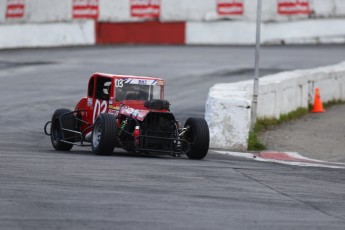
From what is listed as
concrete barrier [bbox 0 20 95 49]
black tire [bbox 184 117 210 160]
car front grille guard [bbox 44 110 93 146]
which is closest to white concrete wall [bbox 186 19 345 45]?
concrete barrier [bbox 0 20 95 49]

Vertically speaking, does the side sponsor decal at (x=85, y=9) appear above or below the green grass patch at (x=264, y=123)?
above

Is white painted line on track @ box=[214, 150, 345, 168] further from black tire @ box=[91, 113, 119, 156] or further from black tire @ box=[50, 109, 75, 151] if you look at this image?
black tire @ box=[91, 113, 119, 156]

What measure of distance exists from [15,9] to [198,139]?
2503cm

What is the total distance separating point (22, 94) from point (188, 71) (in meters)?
6.85

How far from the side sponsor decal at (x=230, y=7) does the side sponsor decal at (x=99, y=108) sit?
23.7 m

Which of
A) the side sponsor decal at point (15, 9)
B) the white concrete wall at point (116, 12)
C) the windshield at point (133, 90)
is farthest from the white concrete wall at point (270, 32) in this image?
the windshield at point (133, 90)

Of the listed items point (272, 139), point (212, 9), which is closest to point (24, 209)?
point (272, 139)

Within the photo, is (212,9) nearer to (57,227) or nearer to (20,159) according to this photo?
(20,159)

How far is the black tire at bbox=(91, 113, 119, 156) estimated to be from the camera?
14062mm

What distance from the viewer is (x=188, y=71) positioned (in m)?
29.8

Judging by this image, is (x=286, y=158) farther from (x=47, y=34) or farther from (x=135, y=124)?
(x=47, y=34)

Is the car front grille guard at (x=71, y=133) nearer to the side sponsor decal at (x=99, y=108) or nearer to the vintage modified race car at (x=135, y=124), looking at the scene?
the vintage modified race car at (x=135, y=124)

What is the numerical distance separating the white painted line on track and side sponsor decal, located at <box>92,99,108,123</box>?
7.50 feet

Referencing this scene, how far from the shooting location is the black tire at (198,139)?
1456 cm
